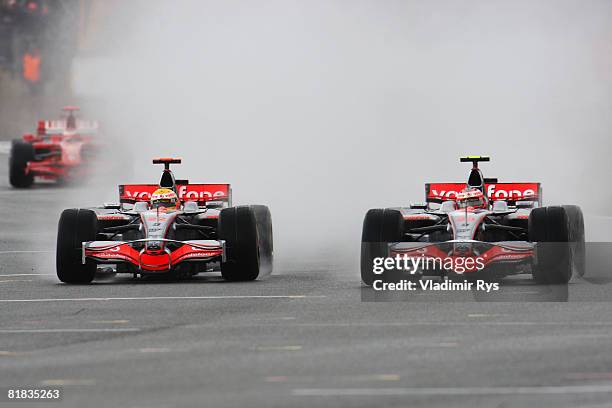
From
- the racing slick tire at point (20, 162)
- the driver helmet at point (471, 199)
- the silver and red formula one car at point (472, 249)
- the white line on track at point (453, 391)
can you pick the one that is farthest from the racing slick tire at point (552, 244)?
the racing slick tire at point (20, 162)

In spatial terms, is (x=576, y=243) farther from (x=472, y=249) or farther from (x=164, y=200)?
(x=164, y=200)

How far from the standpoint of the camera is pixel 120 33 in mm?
51594

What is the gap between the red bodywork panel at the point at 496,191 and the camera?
22.3 m

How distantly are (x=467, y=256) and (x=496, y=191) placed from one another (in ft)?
12.8

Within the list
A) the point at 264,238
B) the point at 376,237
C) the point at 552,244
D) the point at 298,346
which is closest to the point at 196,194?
the point at 264,238

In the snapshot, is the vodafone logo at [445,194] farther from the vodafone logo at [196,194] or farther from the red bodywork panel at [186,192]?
the vodafone logo at [196,194]

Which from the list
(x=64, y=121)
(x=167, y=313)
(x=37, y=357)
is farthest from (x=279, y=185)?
(x=37, y=357)

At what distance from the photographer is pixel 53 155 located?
141 ft

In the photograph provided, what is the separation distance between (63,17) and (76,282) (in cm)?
3931

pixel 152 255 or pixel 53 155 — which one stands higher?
pixel 53 155

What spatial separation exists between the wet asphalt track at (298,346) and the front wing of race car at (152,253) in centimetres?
29

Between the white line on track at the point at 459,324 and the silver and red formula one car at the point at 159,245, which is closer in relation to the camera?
the white line on track at the point at 459,324

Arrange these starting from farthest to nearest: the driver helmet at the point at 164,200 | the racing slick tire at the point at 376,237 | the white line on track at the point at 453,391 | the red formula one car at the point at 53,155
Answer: the red formula one car at the point at 53,155
the driver helmet at the point at 164,200
the racing slick tire at the point at 376,237
the white line on track at the point at 453,391

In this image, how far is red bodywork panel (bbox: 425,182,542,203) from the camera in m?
22.3
